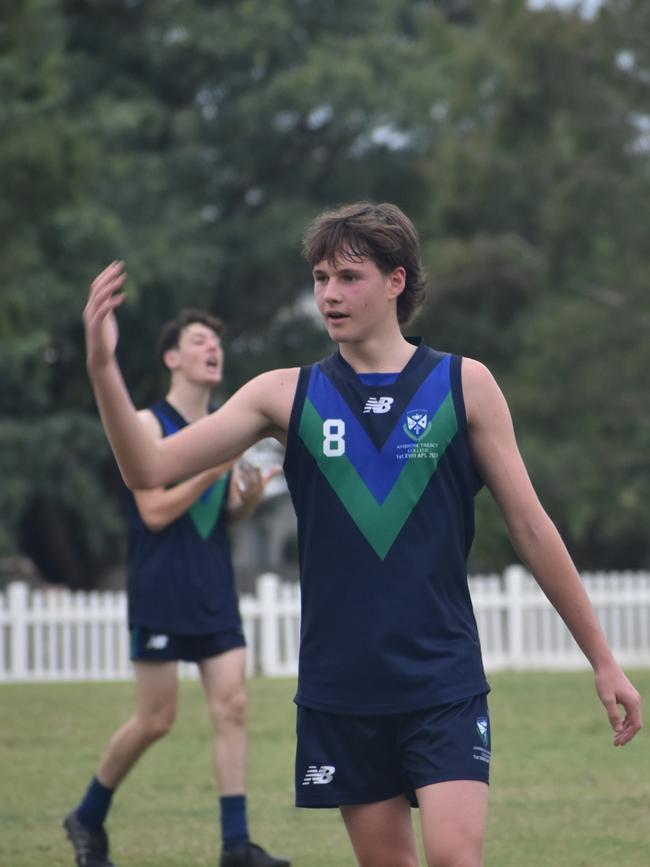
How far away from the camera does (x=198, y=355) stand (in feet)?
26.2

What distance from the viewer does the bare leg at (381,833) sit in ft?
14.3

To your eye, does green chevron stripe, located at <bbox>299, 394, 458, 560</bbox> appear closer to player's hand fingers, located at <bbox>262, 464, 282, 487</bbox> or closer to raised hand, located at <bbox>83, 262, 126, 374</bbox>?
raised hand, located at <bbox>83, 262, 126, 374</bbox>

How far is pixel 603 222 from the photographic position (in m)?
31.4

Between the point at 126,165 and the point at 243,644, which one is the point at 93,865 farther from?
the point at 126,165

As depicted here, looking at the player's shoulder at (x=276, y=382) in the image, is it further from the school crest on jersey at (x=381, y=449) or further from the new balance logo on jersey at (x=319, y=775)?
the new balance logo on jersey at (x=319, y=775)

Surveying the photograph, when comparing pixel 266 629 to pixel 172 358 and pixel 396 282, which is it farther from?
pixel 396 282

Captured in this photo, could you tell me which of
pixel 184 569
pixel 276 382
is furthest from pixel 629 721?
pixel 184 569

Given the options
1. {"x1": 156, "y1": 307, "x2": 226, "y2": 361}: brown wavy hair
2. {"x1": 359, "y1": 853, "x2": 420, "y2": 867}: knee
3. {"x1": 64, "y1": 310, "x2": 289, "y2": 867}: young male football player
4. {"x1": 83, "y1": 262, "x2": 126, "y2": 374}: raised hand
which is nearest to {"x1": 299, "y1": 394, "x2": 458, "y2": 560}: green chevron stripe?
{"x1": 83, "y1": 262, "x2": 126, "y2": 374}: raised hand

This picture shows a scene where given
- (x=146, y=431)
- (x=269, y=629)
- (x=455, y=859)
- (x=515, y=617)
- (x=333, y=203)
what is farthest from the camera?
(x=333, y=203)

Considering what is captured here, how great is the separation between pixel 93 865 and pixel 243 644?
4.07ft

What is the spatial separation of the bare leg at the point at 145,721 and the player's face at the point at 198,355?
141 cm

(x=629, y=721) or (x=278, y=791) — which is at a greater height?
(x=629, y=721)

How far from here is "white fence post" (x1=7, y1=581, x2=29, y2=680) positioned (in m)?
20.7

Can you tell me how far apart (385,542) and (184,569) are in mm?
3597
